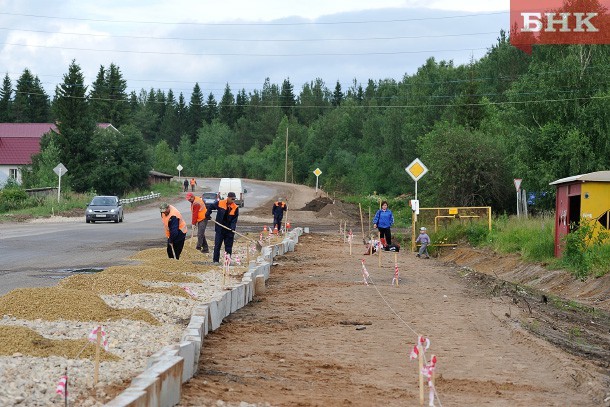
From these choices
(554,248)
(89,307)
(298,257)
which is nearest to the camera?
(89,307)

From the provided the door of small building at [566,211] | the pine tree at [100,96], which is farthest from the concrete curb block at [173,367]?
A: the pine tree at [100,96]

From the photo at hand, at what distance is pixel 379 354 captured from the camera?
12.2 metres

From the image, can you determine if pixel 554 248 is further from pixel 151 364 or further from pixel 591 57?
pixel 591 57

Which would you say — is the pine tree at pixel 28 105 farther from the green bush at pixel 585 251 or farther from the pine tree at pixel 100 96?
the green bush at pixel 585 251

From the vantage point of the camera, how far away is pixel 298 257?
3006 cm

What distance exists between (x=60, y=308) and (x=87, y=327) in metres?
0.99

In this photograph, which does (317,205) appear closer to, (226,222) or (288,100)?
(226,222)

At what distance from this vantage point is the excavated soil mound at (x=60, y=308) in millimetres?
12435

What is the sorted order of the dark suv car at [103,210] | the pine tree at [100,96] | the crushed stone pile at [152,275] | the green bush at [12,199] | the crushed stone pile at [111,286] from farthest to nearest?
the pine tree at [100,96] → the green bush at [12,199] → the dark suv car at [103,210] → the crushed stone pile at [152,275] → the crushed stone pile at [111,286]

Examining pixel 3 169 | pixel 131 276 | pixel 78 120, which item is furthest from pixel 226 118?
pixel 131 276

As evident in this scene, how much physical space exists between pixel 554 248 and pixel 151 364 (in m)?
20.1

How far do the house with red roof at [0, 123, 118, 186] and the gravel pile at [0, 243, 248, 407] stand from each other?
268 feet

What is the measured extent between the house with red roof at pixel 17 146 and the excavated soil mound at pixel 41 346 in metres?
87.7

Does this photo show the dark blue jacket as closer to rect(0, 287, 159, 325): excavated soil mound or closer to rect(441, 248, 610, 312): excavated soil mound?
rect(441, 248, 610, 312): excavated soil mound
